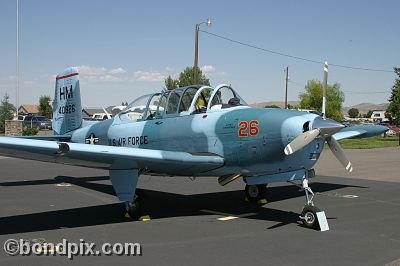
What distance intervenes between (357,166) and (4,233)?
1600 centimetres

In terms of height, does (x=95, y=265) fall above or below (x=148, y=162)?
below

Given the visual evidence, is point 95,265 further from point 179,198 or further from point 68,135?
point 68,135

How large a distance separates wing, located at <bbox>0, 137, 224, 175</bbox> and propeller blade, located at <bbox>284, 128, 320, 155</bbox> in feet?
5.08

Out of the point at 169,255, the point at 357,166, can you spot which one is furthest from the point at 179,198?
the point at 357,166

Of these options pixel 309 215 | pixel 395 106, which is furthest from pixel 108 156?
pixel 395 106

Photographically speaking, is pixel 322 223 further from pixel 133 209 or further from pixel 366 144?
pixel 366 144

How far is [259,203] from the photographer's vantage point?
32.5ft

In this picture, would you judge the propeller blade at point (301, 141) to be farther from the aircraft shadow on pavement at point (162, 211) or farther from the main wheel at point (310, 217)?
the aircraft shadow on pavement at point (162, 211)

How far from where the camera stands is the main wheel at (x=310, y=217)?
726 cm

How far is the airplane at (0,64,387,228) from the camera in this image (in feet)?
23.2

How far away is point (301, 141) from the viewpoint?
6859 mm

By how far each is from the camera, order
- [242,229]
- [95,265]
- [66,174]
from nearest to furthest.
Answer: [95,265], [242,229], [66,174]

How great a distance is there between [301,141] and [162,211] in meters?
3.58

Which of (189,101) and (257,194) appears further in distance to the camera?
(257,194)
